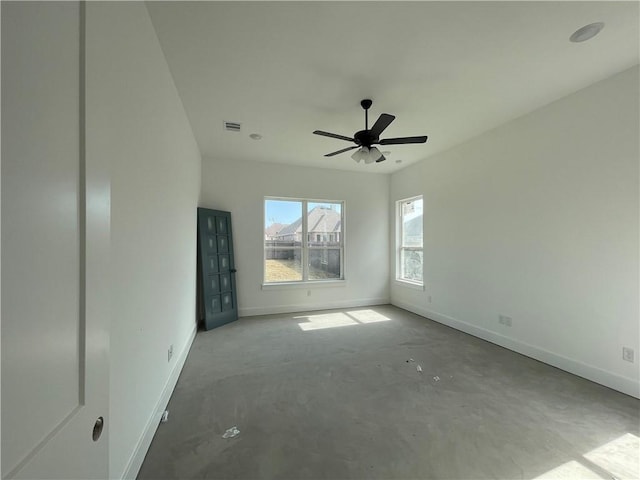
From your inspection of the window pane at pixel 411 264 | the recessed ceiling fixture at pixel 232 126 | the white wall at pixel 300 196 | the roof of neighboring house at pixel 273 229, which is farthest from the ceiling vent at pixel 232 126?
the window pane at pixel 411 264

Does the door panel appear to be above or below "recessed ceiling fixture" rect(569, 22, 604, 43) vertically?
below

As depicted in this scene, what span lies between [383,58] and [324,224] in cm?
365

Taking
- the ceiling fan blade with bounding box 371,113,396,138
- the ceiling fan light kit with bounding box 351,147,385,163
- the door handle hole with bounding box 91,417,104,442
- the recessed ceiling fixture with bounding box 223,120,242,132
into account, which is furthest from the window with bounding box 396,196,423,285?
the door handle hole with bounding box 91,417,104,442

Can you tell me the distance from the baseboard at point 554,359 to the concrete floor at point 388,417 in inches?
4.4

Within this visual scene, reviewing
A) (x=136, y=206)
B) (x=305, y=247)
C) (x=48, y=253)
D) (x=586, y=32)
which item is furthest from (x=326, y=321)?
(x=48, y=253)

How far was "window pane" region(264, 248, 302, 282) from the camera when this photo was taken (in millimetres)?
5387

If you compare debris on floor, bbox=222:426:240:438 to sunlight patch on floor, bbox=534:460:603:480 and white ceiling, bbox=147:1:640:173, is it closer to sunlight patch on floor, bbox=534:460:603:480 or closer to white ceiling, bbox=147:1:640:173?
sunlight patch on floor, bbox=534:460:603:480

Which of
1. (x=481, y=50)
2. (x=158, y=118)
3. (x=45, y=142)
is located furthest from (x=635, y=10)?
(x=158, y=118)

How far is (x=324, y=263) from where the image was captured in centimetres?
579

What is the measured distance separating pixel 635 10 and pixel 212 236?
4.86 m

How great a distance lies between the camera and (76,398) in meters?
0.64

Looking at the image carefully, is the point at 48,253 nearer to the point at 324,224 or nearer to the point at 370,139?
the point at 370,139

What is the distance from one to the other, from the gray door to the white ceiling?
1543mm

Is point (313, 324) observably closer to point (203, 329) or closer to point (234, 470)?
point (203, 329)
